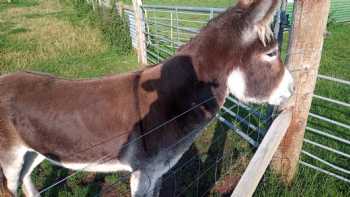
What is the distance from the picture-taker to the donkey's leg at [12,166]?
9.24 feet

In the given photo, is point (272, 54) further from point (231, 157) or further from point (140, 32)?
point (140, 32)

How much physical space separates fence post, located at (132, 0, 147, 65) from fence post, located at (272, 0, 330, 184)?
6.08 m

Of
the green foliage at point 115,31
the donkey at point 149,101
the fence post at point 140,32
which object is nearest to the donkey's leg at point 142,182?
the donkey at point 149,101

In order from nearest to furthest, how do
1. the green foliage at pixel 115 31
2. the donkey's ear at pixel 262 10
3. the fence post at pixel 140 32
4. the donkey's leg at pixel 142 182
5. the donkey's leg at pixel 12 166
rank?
the donkey's ear at pixel 262 10 < the donkey's leg at pixel 142 182 < the donkey's leg at pixel 12 166 < the fence post at pixel 140 32 < the green foliage at pixel 115 31

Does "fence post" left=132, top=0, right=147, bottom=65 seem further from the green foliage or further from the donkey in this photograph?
the donkey

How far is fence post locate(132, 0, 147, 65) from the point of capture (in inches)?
320

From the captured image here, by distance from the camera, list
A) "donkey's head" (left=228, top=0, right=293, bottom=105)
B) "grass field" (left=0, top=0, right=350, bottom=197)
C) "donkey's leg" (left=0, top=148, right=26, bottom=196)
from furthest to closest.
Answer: "grass field" (left=0, top=0, right=350, bottom=197) → "donkey's leg" (left=0, top=148, right=26, bottom=196) → "donkey's head" (left=228, top=0, right=293, bottom=105)

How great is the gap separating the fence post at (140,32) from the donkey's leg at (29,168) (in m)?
5.63

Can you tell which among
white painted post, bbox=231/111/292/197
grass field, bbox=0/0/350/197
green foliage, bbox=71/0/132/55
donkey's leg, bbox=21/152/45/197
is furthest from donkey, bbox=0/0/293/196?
green foliage, bbox=71/0/132/55

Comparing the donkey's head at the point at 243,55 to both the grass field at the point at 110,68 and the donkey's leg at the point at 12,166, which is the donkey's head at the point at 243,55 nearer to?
the grass field at the point at 110,68

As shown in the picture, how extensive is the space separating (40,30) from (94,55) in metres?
4.91

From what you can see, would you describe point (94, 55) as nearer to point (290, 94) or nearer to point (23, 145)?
point (23, 145)

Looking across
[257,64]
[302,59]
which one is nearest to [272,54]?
[257,64]

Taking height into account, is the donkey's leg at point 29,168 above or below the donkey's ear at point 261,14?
below
